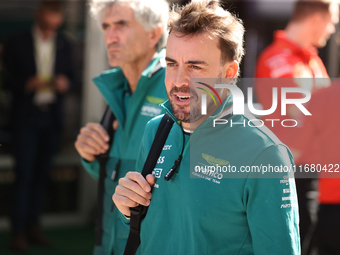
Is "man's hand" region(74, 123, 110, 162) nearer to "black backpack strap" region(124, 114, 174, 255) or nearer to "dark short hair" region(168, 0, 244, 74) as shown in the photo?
"black backpack strap" region(124, 114, 174, 255)

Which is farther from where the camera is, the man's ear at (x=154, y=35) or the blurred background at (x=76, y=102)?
the blurred background at (x=76, y=102)

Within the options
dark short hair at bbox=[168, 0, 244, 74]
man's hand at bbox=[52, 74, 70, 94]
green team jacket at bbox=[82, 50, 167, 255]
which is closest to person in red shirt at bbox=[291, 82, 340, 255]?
green team jacket at bbox=[82, 50, 167, 255]

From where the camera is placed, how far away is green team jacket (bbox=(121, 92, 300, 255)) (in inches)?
42.7

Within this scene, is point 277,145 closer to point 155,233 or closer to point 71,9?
point 155,233

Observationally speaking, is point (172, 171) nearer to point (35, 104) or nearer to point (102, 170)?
point (102, 170)

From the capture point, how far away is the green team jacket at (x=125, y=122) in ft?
5.81

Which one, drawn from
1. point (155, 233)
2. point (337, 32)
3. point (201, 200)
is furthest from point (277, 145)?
point (337, 32)

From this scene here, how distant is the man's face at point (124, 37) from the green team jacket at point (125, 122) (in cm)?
11

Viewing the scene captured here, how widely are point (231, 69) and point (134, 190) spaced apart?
0.52 metres

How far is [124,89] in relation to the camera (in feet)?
6.45

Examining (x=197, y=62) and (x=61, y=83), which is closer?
(x=197, y=62)

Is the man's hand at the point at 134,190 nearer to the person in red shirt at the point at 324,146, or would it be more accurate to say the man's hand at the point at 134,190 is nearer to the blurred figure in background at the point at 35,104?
the person in red shirt at the point at 324,146

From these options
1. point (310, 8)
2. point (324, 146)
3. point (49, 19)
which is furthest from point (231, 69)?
point (49, 19)

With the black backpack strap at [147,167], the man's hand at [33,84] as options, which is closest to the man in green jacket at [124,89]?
the black backpack strap at [147,167]
